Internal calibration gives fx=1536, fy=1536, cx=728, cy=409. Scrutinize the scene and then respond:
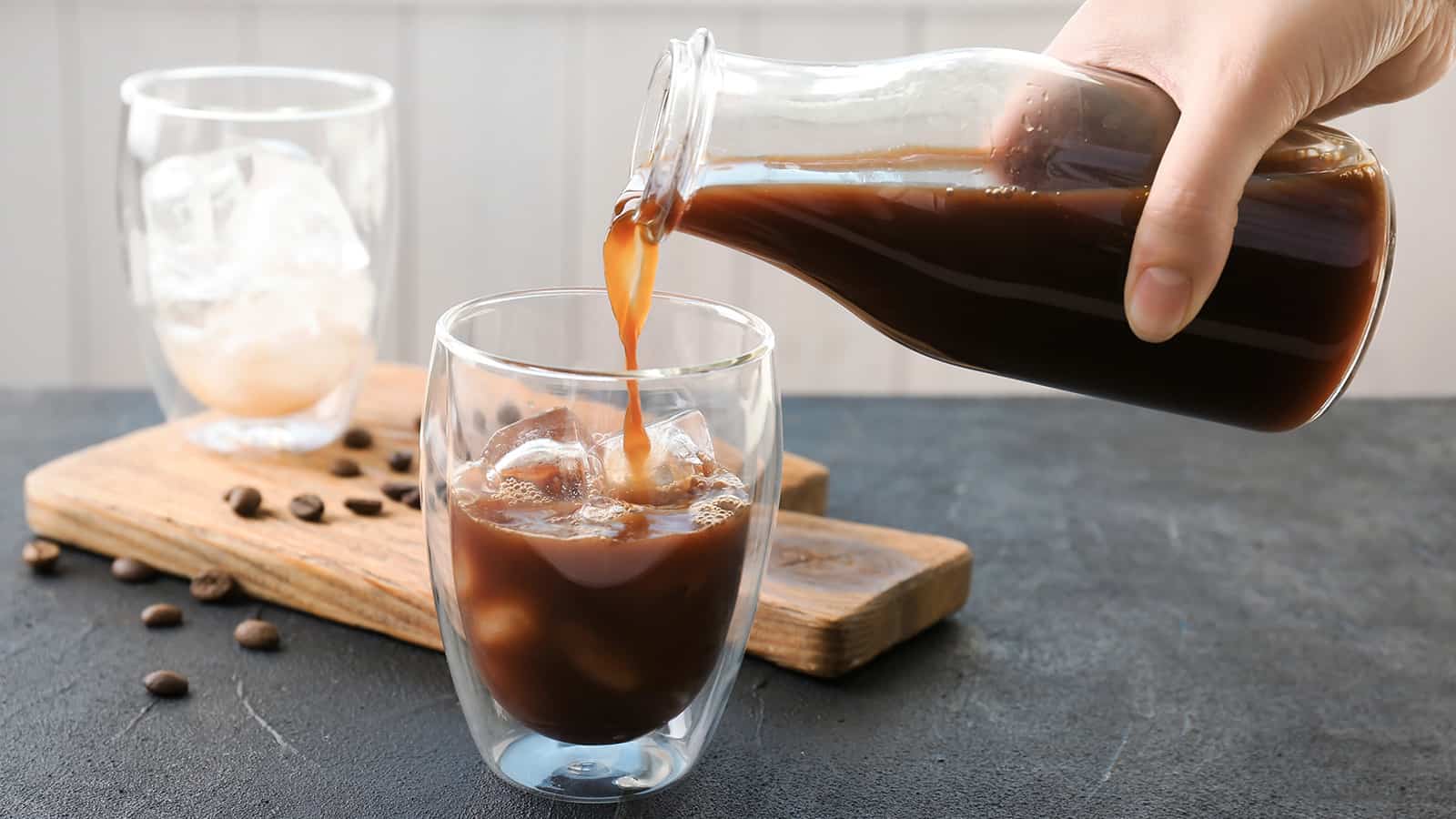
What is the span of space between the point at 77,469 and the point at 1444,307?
2.48 metres

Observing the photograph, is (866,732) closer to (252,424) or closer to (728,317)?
(728,317)

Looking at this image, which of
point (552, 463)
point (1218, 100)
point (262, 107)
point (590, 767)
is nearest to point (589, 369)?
point (552, 463)

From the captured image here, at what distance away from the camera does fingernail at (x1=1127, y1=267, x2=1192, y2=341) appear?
0.96 m

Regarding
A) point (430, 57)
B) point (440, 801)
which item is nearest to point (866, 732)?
point (440, 801)

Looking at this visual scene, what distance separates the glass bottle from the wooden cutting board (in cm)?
32

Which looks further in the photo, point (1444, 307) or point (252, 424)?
point (1444, 307)

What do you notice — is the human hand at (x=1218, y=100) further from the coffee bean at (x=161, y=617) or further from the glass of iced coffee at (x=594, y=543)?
the coffee bean at (x=161, y=617)

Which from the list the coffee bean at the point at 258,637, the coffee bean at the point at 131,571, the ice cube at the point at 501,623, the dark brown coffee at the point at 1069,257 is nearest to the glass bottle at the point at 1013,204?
the dark brown coffee at the point at 1069,257

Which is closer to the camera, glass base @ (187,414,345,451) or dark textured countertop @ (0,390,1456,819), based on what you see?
dark textured countertop @ (0,390,1456,819)

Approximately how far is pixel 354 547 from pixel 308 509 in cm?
9

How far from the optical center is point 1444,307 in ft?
9.66

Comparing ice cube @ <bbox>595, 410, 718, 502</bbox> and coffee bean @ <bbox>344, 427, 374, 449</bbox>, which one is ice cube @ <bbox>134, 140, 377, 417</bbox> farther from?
ice cube @ <bbox>595, 410, 718, 502</bbox>

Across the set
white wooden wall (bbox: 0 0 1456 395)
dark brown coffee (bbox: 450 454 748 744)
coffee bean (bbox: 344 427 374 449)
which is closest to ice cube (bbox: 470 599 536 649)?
dark brown coffee (bbox: 450 454 748 744)

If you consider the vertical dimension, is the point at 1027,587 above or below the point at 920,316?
below
